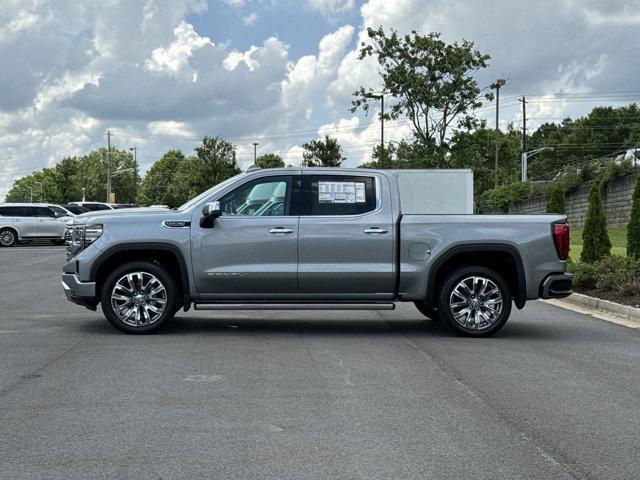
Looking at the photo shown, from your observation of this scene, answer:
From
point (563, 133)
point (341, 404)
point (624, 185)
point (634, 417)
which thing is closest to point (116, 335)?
point (341, 404)

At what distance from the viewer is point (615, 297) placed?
13227mm

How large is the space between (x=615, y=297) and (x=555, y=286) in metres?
4.00

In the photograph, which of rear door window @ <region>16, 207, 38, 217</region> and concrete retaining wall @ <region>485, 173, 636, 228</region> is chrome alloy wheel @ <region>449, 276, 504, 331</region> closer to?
concrete retaining wall @ <region>485, 173, 636, 228</region>

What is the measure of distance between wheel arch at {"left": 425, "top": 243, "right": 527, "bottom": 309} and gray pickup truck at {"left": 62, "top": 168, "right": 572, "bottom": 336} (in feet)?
0.08

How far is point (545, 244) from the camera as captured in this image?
386 inches

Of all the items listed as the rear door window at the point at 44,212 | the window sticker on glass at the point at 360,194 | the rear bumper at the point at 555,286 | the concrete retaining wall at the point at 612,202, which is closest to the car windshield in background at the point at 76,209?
the rear door window at the point at 44,212

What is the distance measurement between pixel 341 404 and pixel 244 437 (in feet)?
3.81

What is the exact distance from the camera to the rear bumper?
977cm

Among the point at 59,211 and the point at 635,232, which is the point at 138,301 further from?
the point at 59,211

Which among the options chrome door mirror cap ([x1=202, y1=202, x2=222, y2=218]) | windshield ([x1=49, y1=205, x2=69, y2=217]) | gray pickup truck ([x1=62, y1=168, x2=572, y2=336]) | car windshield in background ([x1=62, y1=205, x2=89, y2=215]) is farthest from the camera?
car windshield in background ([x1=62, y1=205, x2=89, y2=215])

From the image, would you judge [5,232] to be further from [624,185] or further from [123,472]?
[123,472]

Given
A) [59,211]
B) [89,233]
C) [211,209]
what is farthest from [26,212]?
[211,209]

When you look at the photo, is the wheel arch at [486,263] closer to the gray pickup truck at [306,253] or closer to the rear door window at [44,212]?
the gray pickup truck at [306,253]

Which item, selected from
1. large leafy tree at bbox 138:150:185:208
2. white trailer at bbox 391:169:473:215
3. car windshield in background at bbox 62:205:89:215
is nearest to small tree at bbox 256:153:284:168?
large leafy tree at bbox 138:150:185:208
